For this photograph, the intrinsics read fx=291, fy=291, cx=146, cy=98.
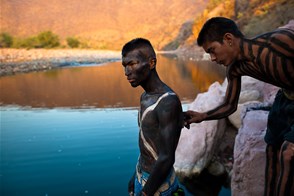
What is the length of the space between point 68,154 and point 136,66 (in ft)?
15.1

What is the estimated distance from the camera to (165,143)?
1812mm

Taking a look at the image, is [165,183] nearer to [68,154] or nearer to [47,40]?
[68,154]

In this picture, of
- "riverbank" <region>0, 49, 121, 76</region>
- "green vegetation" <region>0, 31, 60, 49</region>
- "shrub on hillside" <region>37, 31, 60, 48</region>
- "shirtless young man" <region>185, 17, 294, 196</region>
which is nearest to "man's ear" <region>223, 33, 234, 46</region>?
"shirtless young man" <region>185, 17, 294, 196</region>

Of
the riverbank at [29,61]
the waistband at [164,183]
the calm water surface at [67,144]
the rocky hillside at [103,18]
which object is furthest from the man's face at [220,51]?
the rocky hillside at [103,18]

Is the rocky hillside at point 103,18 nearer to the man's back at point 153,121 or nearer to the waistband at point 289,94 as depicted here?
the waistband at point 289,94

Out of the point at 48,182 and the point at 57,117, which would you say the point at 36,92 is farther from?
the point at 48,182

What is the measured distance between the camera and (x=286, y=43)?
220 centimetres

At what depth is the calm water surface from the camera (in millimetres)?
5020

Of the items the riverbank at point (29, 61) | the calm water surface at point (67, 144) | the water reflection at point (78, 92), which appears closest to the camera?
the calm water surface at point (67, 144)

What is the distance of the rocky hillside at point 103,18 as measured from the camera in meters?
105

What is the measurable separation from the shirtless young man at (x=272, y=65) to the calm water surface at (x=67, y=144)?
8.63 ft

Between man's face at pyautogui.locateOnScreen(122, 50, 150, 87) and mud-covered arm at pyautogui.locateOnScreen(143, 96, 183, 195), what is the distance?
0.25 meters

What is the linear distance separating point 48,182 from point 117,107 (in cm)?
554

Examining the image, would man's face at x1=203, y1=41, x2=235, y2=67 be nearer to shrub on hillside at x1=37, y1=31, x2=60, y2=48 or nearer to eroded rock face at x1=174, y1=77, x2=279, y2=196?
eroded rock face at x1=174, y1=77, x2=279, y2=196
